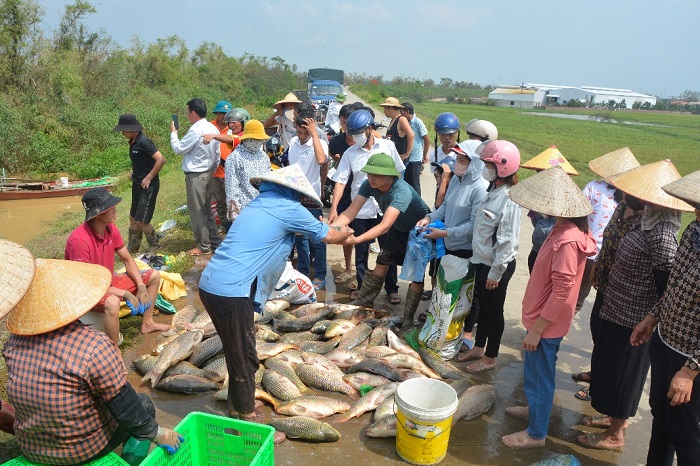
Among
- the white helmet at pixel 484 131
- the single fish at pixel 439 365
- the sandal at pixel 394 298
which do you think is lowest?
the single fish at pixel 439 365

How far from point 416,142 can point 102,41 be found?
62.8ft

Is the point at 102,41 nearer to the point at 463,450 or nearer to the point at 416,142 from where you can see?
the point at 416,142

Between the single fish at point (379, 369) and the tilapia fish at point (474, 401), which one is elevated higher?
the single fish at point (379, 369)

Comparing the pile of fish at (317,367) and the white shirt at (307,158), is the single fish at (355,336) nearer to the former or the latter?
the pile of fish at (317,367)

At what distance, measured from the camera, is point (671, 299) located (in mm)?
2760

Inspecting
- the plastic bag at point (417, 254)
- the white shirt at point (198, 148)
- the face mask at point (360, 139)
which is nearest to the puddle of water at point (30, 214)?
the white shirt at point (198, 148)

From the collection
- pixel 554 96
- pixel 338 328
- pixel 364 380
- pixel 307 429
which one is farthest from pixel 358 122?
pixel 554 96

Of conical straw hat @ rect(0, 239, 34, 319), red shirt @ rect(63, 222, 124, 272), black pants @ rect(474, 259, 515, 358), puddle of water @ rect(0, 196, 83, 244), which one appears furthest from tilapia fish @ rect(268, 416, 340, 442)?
puddle of water @ rect(0, 196, 83, 244)

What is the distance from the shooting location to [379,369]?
4.41 meters

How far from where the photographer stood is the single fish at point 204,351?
4.61m

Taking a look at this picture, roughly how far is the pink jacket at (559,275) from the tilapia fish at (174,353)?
3.08 meters

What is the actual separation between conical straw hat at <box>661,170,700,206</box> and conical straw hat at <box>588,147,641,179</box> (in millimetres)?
1843

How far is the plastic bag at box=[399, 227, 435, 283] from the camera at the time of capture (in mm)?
Answer: 4984

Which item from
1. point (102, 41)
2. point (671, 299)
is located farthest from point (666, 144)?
point (671, 299)
